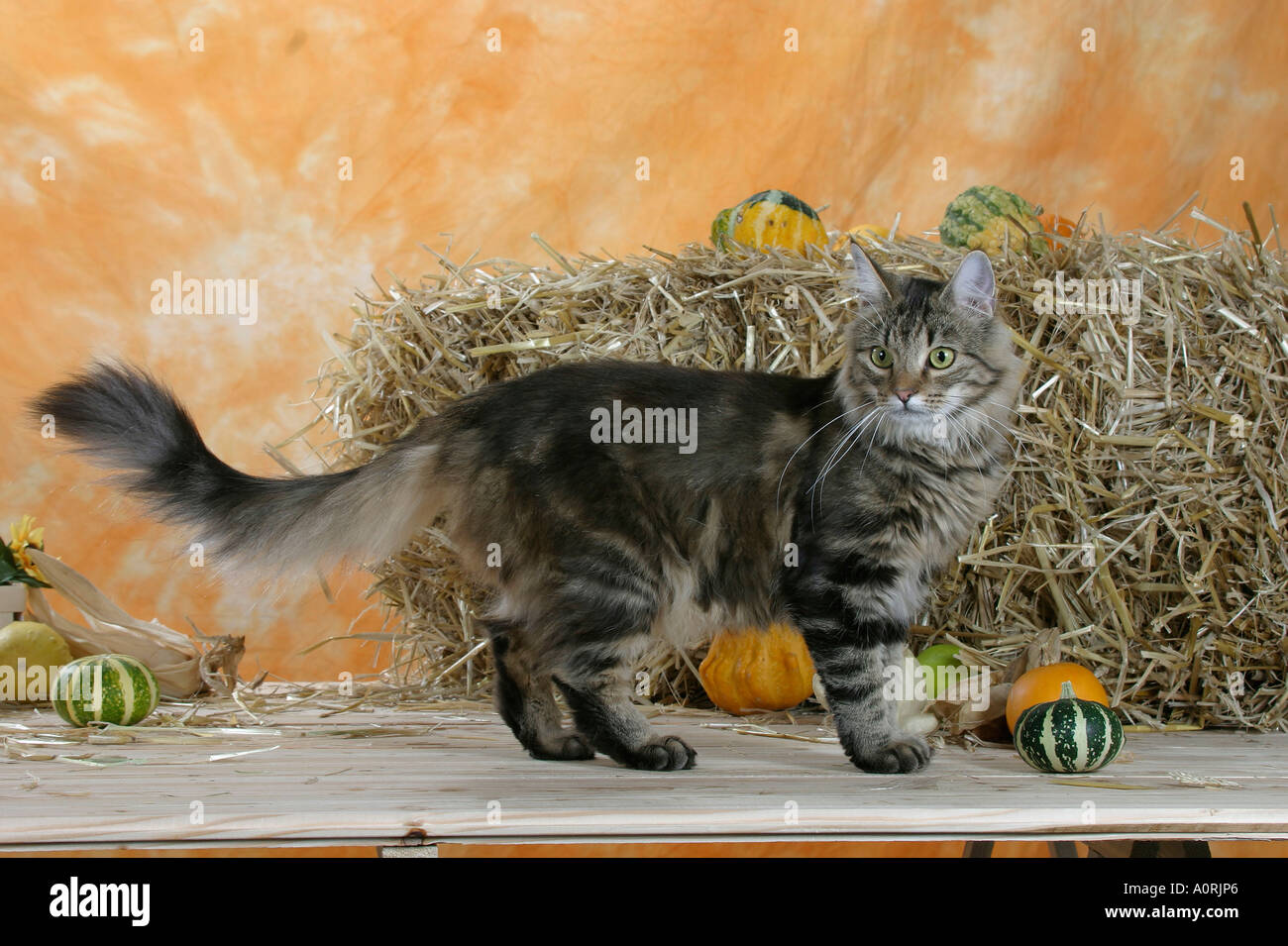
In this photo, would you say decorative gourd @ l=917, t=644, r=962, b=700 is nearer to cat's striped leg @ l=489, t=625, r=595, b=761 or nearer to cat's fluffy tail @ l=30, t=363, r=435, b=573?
cat's striped leg @ l=489, t=625, r=595, b=761

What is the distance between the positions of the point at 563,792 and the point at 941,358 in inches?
43.4

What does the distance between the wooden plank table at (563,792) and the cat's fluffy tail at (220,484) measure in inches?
16.5

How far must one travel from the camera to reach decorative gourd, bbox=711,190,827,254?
3.16 m

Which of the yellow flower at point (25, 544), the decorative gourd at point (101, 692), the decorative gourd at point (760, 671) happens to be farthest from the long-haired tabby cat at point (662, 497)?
the yellow flower at point (25, 544)

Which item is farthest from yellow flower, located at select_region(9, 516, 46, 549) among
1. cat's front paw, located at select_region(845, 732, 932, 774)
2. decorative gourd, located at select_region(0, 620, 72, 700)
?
cat's front paw, located at select_region(845, 732, 932, 774)

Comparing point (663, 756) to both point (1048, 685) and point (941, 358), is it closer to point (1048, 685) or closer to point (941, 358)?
point (1048, 685)

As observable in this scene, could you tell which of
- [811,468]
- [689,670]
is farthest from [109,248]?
[811,468]

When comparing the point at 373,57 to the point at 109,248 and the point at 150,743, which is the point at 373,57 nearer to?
the point at 109,248

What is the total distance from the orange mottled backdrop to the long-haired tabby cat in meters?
1.83

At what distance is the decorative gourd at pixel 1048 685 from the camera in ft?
7.58

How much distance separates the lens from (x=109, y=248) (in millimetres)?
4020

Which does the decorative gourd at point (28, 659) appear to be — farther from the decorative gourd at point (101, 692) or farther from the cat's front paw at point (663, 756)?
the cat's front paw at point (663, 756)

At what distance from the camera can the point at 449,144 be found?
13.9ft

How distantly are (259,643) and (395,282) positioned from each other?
5.60 feet
